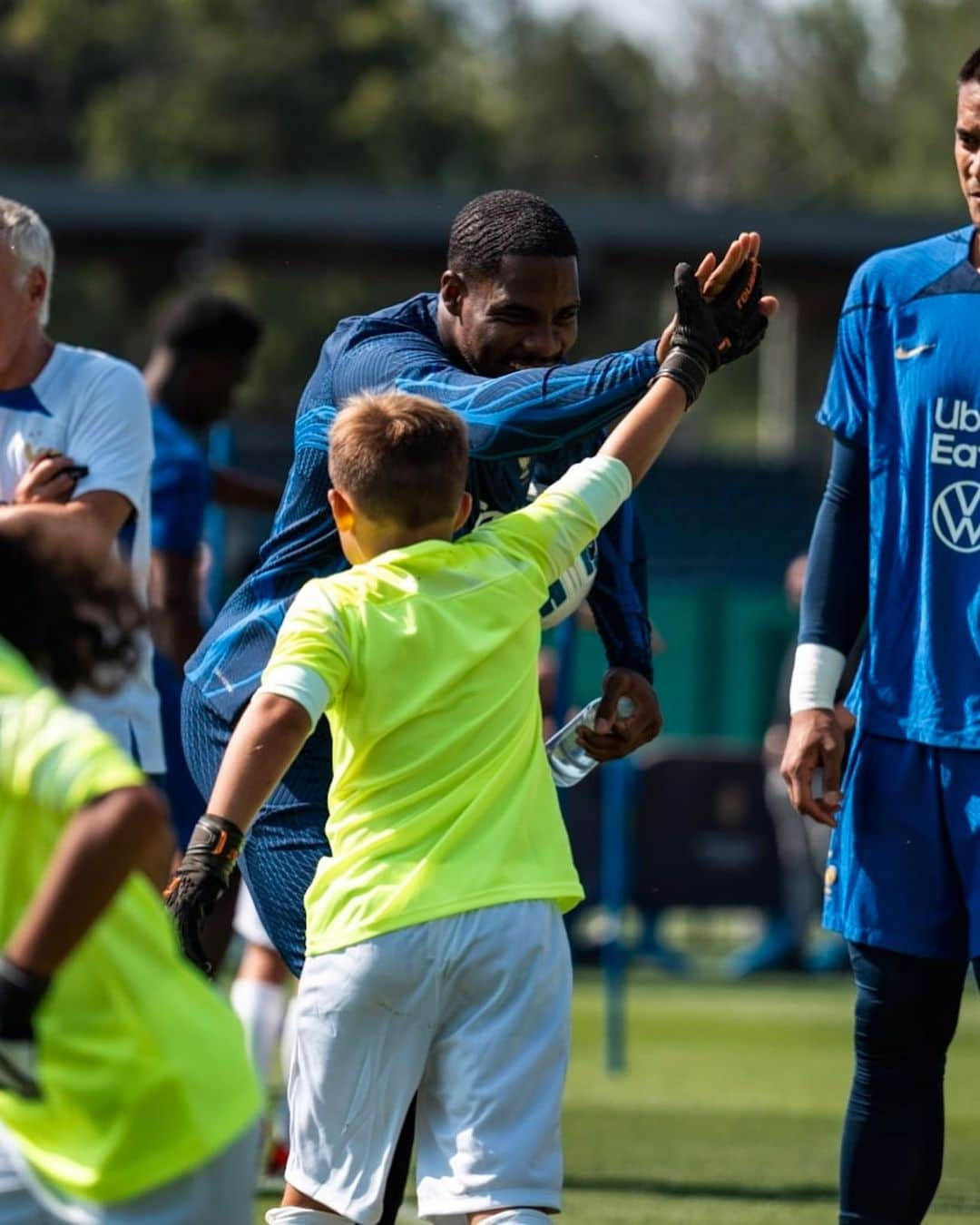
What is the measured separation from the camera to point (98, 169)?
46.5m

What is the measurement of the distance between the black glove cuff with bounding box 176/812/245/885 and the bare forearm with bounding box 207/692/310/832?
1 centimetres

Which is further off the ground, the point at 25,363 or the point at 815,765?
the point at 25,363

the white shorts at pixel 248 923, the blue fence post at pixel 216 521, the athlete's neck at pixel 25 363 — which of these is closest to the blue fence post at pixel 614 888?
the blue fence post at pixel 216 521

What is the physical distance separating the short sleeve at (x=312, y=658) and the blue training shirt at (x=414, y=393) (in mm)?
436

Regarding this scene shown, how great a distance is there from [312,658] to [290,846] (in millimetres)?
704

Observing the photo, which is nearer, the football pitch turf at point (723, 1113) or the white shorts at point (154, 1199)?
the white shorts at point (154, 1199)

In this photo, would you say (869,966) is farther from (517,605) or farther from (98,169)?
(98,169)

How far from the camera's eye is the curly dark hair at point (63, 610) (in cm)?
308

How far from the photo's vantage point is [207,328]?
24.9 ft

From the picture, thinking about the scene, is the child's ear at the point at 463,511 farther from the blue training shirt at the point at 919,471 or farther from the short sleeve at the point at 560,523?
the blue training shirt at the point at 919,471

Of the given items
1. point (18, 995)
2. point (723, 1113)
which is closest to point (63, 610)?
point (18, 995)

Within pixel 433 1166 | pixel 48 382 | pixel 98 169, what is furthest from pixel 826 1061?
pixel 98 169

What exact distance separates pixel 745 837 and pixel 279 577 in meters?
10.6

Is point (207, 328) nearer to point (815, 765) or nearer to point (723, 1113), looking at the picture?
point (723, 1113)
